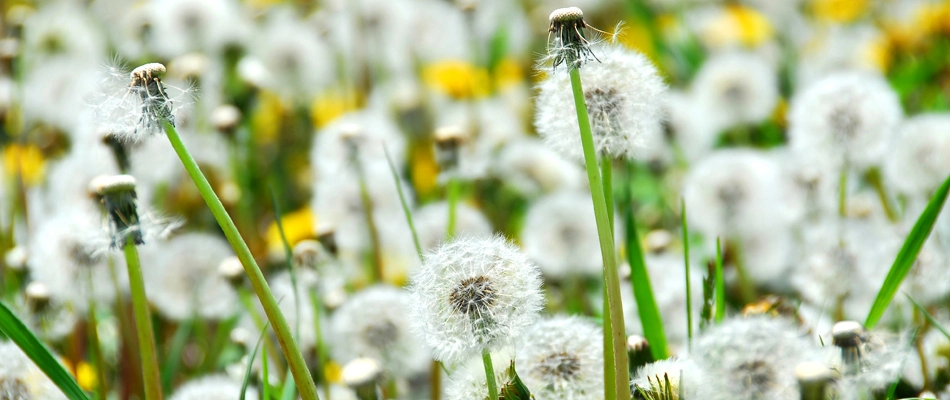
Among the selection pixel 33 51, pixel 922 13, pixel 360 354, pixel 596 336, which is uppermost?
pixel 33 51

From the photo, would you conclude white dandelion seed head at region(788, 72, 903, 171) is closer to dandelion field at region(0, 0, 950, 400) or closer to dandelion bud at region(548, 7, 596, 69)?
dandelion field at region(0, 0, 950, 400)

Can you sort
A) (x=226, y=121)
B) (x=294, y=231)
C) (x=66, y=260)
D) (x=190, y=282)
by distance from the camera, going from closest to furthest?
1. (x=66, y=260)
2. (x=190, y=282)
3. (x=226, y=121)
4. (x=294, y=231)

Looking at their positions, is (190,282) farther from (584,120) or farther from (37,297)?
(584,120)

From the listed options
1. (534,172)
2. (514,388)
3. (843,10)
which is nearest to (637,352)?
(514,388)

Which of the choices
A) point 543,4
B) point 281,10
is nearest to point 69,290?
point 281,10

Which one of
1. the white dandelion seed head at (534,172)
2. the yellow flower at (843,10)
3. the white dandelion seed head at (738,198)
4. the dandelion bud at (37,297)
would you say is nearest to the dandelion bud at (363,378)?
the dandelion bud at (37,297)

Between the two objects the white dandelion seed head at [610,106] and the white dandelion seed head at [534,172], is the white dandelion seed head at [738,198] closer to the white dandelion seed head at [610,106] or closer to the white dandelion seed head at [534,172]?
the white dandelion seed head at [534,172]

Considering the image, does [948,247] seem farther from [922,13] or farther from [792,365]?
[922,13]

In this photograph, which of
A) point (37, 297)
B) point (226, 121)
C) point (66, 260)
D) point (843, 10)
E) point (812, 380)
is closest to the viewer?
point (812, 380)
